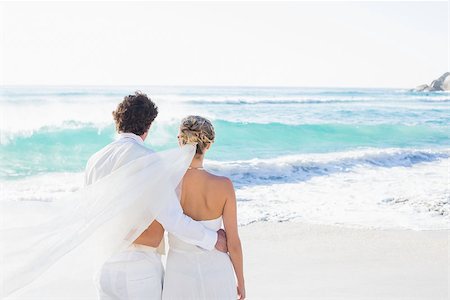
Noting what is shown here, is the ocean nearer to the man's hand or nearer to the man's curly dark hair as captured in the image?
the man's curly dark hair

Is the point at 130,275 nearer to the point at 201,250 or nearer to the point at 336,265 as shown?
the point at 201,250

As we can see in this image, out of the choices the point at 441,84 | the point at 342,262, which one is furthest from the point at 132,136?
the point at 441,84

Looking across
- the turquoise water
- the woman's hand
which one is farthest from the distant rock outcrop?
the woman's hand

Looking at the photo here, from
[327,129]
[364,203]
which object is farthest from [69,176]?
[327,129]

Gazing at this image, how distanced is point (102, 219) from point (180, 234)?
364 mm

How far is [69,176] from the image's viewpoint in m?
13.8

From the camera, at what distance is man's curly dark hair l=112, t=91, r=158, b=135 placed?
8.87 feet

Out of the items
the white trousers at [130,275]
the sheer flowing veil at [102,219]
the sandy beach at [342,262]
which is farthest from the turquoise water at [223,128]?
the white trousers at [130,275]

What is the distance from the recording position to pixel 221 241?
2889mm

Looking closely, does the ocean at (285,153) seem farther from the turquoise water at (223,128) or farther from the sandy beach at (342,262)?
the sandy beach at (342,262)

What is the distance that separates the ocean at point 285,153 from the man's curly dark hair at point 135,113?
50 centimetres

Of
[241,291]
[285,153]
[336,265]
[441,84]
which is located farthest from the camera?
[441,84]

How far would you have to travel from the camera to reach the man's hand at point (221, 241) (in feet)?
9.45

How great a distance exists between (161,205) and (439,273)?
11.3ft
